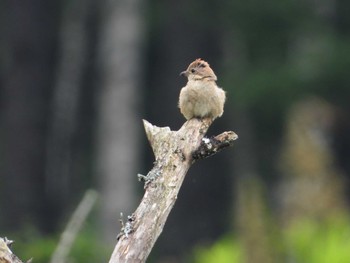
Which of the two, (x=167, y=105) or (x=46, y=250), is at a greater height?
(x=167, y=105)

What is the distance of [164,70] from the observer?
33469 millimetres

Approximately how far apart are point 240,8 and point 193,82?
2181cm

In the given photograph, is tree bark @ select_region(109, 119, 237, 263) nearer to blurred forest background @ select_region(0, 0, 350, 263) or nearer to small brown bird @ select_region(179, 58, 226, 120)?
small brown bird @ select_region(179, 58, 226, 120)

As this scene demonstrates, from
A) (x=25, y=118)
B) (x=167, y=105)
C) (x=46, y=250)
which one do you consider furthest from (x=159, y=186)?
(x=167, y=105)

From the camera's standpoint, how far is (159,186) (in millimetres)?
7105

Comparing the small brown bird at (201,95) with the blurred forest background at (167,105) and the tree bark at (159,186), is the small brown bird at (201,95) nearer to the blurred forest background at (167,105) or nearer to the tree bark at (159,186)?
the tree bark at (159,186)

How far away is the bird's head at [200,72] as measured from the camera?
8719 mm


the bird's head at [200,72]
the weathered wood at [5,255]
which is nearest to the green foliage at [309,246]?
the bird's head at [200,72]

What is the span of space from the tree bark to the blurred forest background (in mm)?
13013

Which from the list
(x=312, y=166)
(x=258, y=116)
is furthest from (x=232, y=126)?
(x=312, y=166)

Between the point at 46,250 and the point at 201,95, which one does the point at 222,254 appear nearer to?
the point at 46,250

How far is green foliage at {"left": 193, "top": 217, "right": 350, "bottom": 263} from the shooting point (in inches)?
610

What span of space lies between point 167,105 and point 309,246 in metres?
13.7

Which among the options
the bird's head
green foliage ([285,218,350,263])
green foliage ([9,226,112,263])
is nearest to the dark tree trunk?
green foliage ([285,218,350,263])
